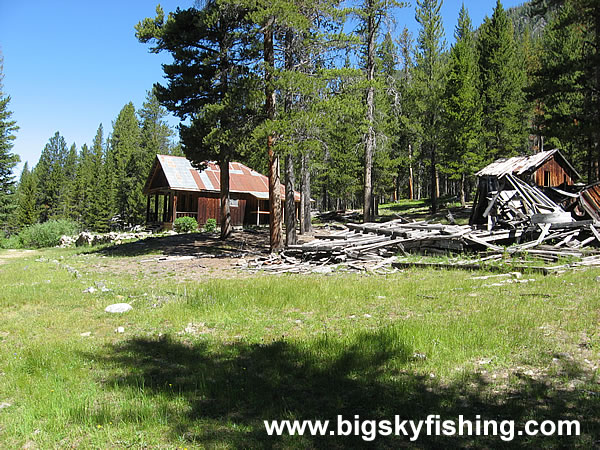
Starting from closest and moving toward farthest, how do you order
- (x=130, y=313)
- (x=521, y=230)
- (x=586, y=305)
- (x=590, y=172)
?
1. (x=586, y=305)
2. (x=130, y=313)
3. (x=521, y=230)
4. (x=590, y=172)

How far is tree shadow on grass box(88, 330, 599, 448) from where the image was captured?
3449 millimetres

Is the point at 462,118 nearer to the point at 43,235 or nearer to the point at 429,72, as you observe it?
the point at 429,72

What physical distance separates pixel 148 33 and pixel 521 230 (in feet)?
55.4

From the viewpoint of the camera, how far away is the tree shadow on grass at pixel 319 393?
11.3ft

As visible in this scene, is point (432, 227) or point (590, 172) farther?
point (590, 172)

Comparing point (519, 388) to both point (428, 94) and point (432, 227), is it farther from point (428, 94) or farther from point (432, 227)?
point (428, 94)

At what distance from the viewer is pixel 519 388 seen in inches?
166

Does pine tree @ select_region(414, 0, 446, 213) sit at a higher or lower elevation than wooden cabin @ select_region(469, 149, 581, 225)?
higher

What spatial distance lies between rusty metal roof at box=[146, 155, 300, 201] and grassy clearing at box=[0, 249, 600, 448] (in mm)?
25219

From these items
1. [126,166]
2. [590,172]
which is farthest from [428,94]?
[126,166]

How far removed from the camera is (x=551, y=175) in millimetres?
23266

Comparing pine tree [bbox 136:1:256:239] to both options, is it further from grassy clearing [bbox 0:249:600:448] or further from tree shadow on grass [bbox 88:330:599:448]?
tree shadow on grass [bbox 88:330:599:448]

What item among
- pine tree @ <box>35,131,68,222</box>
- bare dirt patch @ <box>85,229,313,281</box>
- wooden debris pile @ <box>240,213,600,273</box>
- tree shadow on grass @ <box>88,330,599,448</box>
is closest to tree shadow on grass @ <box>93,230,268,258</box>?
bare dirt patch @ <box>85,229,313,281</box>

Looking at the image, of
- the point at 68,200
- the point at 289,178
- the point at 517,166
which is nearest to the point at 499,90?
the point at 517,166
